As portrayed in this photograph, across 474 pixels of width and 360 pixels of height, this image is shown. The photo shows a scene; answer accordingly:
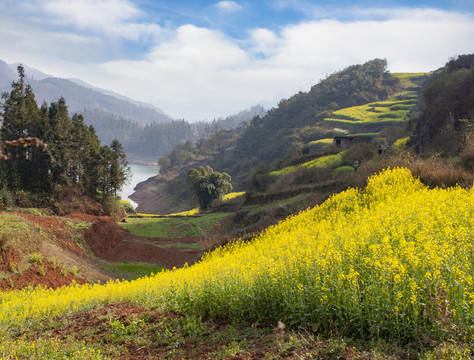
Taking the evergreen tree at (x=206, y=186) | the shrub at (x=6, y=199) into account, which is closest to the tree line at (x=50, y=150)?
the shrub at (x=6, y=199)

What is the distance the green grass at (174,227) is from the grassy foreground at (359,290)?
2683cm

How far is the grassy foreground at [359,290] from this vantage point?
403 cm

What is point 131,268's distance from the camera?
23219mm

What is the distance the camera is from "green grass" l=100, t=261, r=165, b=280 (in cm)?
2180

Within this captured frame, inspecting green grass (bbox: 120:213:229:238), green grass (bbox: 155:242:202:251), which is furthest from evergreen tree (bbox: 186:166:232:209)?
green grass (bbox: 155:242:202:251)

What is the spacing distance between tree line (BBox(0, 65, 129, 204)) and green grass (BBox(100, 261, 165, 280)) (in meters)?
14.0

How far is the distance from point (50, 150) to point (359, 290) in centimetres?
3811

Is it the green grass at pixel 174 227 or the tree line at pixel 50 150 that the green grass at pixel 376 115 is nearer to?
the green grass at pixel 174 227

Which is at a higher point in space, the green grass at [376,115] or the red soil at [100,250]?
the green grass at [376,115]

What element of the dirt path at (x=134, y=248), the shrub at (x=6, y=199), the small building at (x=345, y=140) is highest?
the small building at (x=345, y=140)

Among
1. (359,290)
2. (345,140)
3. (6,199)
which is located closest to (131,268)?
(6,199)

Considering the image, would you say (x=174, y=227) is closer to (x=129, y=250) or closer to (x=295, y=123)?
(x=129, y=250)

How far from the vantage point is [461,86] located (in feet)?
93.7

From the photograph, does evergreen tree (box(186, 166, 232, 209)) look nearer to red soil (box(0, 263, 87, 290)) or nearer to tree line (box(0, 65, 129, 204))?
tree line (box(0, 65, 129, 204))
